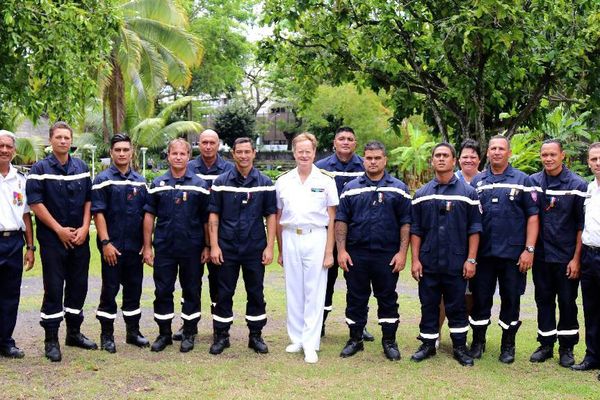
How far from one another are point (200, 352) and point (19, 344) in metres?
1.87

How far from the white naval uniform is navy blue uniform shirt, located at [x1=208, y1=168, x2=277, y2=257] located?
221 millimetres

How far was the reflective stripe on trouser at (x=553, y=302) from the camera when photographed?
6.31 metres

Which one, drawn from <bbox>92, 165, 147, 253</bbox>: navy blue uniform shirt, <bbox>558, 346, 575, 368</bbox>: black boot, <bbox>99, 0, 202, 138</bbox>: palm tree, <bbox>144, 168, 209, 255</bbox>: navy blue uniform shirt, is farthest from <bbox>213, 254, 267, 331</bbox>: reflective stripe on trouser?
<bbox>99, 0, 202, 138</bbox>: palm tree

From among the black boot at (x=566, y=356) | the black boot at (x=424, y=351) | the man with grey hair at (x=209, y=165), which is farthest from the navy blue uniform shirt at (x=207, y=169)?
the black boot at (x=566, y=356)

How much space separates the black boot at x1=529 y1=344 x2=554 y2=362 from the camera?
6.48 meters

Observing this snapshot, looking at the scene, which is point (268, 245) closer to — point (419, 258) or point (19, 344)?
point (419, 258)

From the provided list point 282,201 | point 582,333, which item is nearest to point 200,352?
point 282,201

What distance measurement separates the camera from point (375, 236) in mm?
6395

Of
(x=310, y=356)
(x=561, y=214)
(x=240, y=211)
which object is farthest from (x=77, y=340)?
(x=561, y=214)

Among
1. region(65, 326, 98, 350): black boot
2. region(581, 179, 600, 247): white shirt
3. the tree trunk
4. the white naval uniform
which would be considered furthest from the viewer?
the tree trunk

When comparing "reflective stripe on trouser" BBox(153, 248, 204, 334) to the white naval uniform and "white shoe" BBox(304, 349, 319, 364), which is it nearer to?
the white naval uniform

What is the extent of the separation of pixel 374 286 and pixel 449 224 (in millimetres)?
926

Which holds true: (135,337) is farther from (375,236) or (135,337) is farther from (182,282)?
(375,236)

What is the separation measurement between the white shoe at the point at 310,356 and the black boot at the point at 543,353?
1.99m
